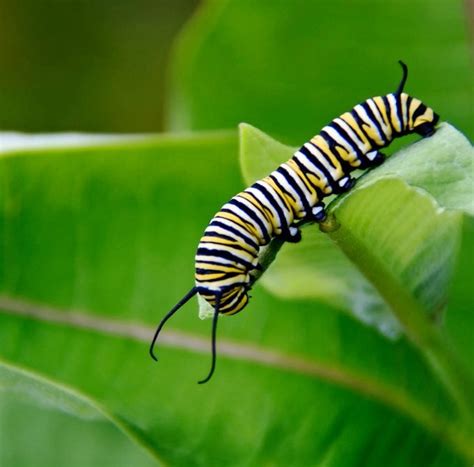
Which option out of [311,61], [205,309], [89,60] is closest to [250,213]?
[205,309]

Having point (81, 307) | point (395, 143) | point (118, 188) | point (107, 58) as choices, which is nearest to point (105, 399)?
point (81, 307)

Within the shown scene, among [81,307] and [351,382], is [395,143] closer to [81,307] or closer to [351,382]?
[351,382]

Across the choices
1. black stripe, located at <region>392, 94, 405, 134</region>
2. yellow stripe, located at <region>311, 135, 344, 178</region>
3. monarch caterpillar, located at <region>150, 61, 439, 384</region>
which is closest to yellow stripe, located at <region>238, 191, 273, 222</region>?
monarch caterpillar, located at <region>150, 61, 439, 384</region>

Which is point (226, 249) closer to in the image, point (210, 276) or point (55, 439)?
point (210, 276)

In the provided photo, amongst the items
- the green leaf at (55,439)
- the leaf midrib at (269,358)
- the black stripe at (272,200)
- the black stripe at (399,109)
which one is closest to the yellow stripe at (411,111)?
the black stripe at (399,109)

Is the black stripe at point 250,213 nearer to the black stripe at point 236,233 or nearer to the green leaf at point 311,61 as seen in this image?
the black stripe at point 236,233

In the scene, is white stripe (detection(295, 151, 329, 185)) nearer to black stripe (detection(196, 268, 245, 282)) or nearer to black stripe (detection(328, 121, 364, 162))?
black stripe (detection(328, 121, 364, 162))
